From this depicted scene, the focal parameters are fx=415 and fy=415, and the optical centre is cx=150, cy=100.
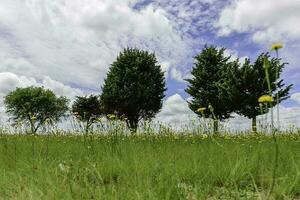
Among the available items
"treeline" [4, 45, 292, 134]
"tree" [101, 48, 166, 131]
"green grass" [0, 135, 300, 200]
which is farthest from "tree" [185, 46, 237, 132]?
"green grass" [0, 135, 300, 200]

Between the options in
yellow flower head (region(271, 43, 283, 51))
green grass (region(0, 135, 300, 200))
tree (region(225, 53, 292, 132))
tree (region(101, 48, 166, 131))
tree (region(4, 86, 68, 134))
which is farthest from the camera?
tree (region(4, 86, 68, 134))

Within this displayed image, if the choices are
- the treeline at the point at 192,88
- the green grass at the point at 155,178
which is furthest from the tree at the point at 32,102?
the green grass at the point at 155,178

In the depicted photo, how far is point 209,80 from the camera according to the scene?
37.8 meters

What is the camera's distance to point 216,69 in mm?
38656

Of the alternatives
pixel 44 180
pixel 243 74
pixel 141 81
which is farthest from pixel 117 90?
pixel 44 180

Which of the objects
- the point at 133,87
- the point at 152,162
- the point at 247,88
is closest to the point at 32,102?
the point at 133,87

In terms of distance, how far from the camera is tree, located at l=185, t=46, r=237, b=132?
1452 inches

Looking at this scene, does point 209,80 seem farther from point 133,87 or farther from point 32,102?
point 32,102

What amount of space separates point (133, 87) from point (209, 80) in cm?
787

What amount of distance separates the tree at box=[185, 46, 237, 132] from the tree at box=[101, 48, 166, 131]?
4.68 m

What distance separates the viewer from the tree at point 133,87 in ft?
134

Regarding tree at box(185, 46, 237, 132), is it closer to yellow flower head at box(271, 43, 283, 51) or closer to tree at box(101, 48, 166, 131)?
tree at box(101, 48, 166, 131)

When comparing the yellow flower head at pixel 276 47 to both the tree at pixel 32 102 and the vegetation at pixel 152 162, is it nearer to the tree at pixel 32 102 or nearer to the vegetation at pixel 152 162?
the vegetation at pixel 152 162

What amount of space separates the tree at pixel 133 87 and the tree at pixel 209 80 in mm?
4681
